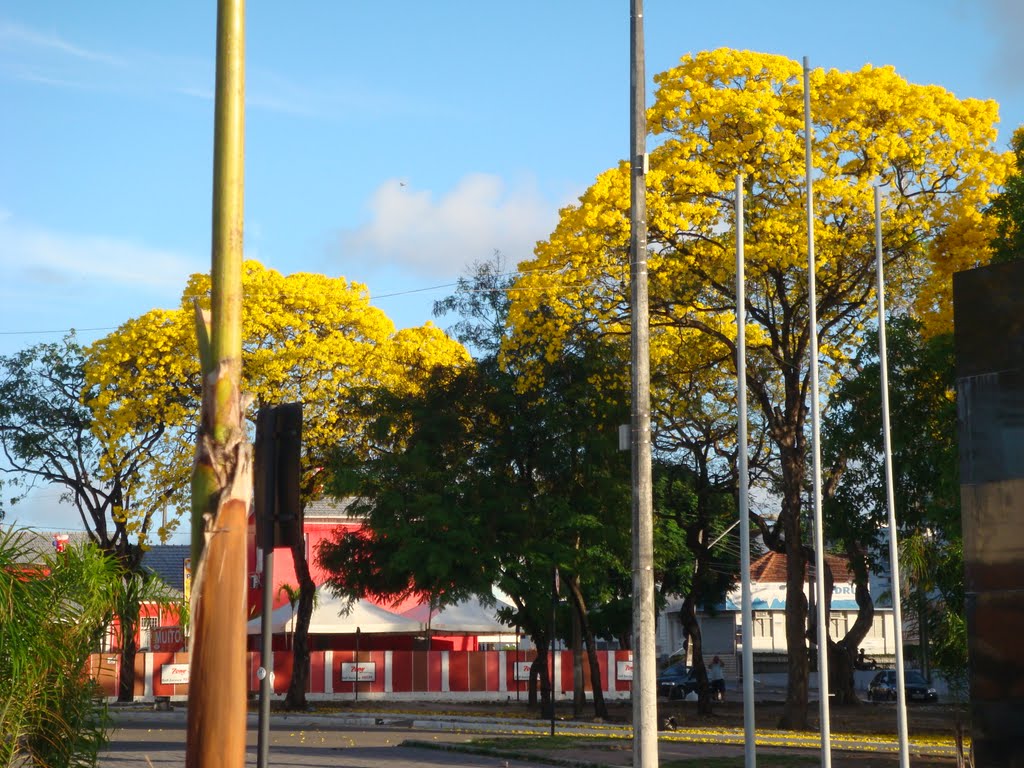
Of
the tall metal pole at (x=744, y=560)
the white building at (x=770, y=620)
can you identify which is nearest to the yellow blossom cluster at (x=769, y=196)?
the tall metal pole at (x=744, y=560)

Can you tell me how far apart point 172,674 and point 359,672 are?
568 cm

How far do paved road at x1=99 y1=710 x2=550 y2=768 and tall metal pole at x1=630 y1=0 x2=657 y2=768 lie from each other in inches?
244

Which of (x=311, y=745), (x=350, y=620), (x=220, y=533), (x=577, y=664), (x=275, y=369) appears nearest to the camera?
(x=220, y=533)

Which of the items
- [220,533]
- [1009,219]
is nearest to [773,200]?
[1009,219]

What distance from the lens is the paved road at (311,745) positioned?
1950cm

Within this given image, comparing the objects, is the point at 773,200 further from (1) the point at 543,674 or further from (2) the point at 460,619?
(2) the point at 460,619

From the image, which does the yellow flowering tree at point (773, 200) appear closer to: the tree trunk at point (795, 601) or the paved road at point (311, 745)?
the tree trunk at point (795, 601)

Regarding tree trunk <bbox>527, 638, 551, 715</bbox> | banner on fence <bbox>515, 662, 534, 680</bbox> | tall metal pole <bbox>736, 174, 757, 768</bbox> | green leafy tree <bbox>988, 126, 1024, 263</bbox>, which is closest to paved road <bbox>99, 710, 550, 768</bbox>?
tree trunk <bbox>527, 638, 551, 715</bbox>

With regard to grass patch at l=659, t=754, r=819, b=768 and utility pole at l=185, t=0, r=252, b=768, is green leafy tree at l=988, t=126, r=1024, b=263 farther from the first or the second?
utility pole at l=185, t=0, r=252, b=768

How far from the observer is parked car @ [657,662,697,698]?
45.2 meters

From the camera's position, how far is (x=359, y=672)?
133ft

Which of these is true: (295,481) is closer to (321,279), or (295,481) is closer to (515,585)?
(515,585)

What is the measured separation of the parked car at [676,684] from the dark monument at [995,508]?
111 feet

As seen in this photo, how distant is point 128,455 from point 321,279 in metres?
6.92
